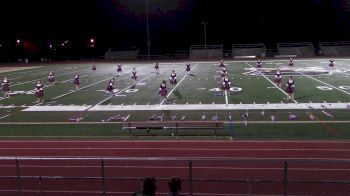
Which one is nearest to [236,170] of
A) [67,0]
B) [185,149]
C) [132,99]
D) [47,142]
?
[185,149]

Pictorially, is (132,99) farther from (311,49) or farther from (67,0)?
(67,0)

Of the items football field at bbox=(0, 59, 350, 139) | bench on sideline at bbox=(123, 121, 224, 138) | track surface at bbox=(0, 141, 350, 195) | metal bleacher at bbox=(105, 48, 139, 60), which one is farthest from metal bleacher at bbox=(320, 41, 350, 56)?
track surface at bbox=(0, 141, 350, 195)

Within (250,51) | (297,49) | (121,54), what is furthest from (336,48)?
(121,54)

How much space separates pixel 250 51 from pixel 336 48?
12.1 metres

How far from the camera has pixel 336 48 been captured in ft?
204

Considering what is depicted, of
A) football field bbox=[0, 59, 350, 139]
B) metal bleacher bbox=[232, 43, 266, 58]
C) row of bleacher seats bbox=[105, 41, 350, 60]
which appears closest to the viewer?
football field bbox=[0, 59, 350, 139]

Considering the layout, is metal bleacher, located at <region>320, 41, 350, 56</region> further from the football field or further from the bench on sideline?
the bench on sideline

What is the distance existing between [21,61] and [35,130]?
53375 mm

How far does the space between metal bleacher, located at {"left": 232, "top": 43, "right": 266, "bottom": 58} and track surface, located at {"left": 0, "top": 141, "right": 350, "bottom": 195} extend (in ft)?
169

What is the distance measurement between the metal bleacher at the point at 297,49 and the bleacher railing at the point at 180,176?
5384 cm

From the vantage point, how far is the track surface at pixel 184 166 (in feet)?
30.2

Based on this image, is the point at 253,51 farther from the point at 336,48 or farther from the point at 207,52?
the point at 336,48

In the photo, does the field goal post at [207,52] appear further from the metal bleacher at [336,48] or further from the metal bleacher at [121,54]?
the metal bleacher at [336,48]

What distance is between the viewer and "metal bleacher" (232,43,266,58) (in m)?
63.9
